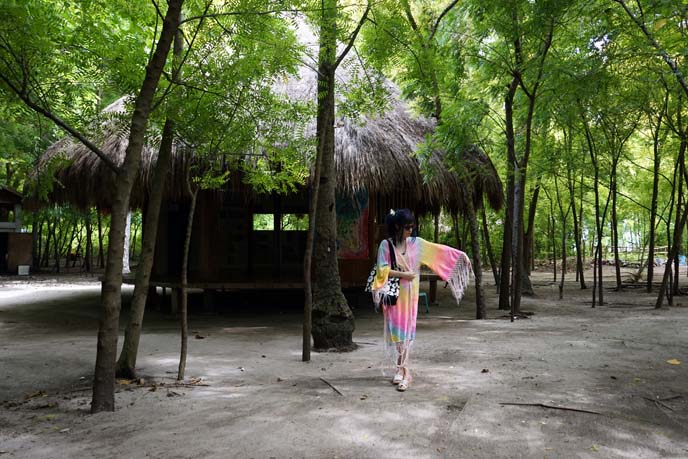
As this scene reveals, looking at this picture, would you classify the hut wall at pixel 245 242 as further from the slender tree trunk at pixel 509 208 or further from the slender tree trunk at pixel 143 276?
the slender tree trunk at pixel 143 276

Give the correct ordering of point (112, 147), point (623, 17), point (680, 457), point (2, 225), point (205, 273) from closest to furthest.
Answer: point (680, 457) < point (623, 17) < point (112, 147) < point (205, 273) < point (2, 225)

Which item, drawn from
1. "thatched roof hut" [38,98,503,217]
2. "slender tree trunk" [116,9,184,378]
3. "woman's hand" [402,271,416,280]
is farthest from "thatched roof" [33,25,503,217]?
"woman's hand" [402,271,416,280]

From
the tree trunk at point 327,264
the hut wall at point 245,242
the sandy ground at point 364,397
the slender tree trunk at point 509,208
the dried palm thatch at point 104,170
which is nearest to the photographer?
the sandy ground at point 364,397

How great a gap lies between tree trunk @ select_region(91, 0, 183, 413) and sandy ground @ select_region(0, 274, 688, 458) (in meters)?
0.23

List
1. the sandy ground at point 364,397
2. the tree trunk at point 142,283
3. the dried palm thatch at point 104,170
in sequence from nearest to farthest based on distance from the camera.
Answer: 1. the sandy ground at point 364,397
2. the tree trunk at point 142,283
3. the dried palm thatch at point 104,170

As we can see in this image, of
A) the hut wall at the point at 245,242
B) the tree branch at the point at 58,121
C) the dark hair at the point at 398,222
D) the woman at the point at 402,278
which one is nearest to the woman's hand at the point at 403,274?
the woman at the point at 402,278

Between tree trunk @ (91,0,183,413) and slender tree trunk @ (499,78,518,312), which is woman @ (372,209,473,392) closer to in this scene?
tree trunk @ (91,0,183,413)

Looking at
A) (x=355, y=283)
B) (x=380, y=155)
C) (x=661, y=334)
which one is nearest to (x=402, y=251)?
(x=661, y=334)

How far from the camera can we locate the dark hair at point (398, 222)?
4.50m

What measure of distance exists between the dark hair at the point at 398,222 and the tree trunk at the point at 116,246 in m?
2.06

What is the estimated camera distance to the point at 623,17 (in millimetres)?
6027

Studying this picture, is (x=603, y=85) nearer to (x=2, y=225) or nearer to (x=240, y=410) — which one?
(x=240, y=410)

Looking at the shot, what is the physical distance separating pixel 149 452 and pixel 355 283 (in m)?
7.53

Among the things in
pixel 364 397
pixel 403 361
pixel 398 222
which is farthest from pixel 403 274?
pixel 364 397
